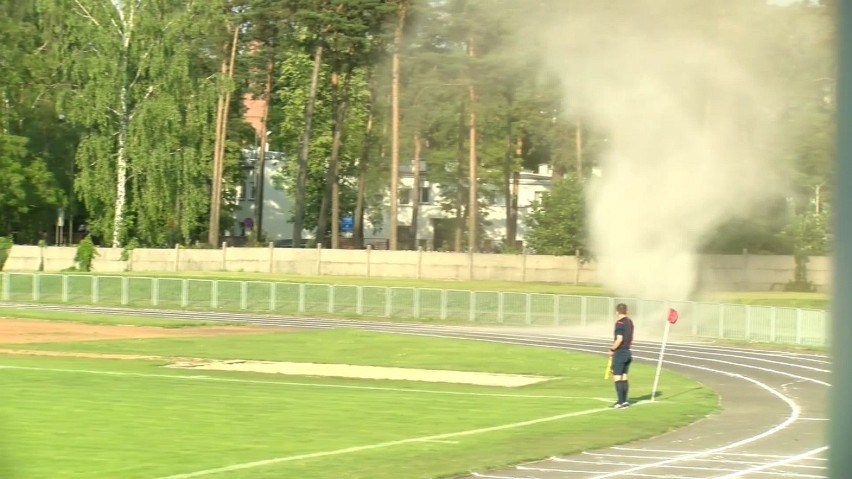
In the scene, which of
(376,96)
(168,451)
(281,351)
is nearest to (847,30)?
(168,451)

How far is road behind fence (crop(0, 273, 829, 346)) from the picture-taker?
150 ft

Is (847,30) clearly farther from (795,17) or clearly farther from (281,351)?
(795,17)

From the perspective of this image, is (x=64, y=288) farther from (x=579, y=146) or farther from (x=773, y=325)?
(x=773, y=325)

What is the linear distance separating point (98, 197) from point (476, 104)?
25.4 m

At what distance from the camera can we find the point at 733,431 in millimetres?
21188

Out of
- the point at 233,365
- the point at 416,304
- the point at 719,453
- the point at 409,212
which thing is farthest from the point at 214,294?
the point at 409,212

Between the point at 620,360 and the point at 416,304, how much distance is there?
33.0m

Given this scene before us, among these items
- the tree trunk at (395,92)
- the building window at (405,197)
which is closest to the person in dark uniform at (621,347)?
the tree trunk at (395,92)

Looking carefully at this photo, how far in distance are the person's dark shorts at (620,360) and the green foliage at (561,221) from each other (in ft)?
159

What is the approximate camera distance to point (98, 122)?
256 feet

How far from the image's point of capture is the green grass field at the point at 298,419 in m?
15.7

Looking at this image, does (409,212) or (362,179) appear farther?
(409,212)

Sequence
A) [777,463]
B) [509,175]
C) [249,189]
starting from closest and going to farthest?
[777,463] → [509,175] → [249,189]

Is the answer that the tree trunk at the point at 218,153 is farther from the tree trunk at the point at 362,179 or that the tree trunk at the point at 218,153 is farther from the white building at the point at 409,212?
the white building at the point at 409,212
